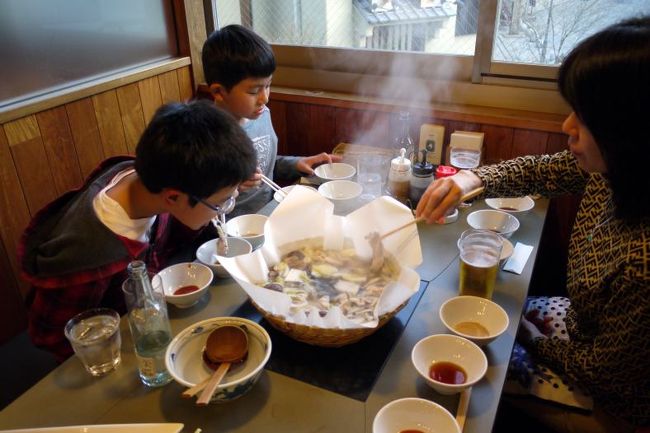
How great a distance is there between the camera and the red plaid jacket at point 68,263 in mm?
1332

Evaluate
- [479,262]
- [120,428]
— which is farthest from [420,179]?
[120,428]

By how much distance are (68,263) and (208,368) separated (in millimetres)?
542

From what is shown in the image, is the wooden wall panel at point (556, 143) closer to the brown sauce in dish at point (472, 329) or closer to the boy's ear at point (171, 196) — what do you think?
the brown sauce in dish at point (472, 329)

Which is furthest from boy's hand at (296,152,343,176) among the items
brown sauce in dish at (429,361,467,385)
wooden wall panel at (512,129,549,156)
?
brown sauce in dish at (429,361,467,385)

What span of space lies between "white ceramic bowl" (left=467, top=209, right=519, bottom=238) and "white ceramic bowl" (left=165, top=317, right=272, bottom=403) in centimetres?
93

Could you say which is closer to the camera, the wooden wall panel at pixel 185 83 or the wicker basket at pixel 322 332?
the wicker basket at pixel 322 332

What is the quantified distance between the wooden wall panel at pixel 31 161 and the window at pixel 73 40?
4.6 inches

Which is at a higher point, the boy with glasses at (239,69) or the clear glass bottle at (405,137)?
the boy with glasses at (239,69)

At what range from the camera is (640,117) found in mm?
1018

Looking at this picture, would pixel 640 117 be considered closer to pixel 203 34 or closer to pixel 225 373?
pixel 225 373

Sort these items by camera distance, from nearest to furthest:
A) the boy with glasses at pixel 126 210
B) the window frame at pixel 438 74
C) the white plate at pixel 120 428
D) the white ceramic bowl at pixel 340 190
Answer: the white plate at pixel 120 428 → the boy with glasses at pixel 126 210 → the white ceramic bowl at pixel 340 190 → the window frame at pixel 438 74

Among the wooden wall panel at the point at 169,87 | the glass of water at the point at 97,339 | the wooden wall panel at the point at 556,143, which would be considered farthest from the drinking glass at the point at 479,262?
the wooden wall panel at the point at 169,87

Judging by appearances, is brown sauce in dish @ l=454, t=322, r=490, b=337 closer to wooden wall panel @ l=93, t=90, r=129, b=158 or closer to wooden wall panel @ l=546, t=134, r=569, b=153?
wooden wall panel @ l=546, t=134, r=569, b=153

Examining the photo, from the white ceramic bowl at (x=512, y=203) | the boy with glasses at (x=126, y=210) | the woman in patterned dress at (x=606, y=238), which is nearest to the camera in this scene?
the woman in patterned dress at (x=606, y=238)
